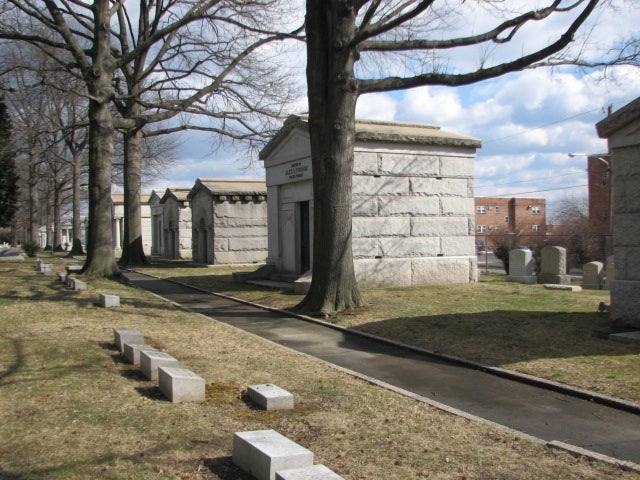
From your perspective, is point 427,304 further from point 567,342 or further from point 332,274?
point 567,342

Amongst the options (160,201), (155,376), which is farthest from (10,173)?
(155,376)

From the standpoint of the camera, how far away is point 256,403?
→ 234 inches

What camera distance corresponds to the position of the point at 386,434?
205 inches

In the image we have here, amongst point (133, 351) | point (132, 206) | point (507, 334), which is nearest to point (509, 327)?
point (507, 334)

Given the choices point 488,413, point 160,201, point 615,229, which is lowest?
point 488,413

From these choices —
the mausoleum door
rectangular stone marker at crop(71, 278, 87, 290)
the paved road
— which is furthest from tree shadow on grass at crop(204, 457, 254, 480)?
the mausoleum door

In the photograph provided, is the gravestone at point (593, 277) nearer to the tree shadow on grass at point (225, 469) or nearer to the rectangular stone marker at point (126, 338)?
the rectangular stone marker at point (126, 338)

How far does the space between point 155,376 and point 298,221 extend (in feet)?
37.0

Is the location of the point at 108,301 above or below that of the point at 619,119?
below

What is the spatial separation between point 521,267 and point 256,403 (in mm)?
15786

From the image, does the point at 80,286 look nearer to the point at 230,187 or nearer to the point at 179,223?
the point at 230,187

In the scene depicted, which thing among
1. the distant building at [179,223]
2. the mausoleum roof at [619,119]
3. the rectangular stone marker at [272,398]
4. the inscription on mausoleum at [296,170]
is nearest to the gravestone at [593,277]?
the inscription on mausoleum at [296,170]

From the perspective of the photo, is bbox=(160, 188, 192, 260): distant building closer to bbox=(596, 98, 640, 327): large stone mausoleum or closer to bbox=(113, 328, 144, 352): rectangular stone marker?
bbox=(113, 328, 144, 352): rectangular stone marker

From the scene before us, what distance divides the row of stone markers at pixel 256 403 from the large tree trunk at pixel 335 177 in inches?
190
